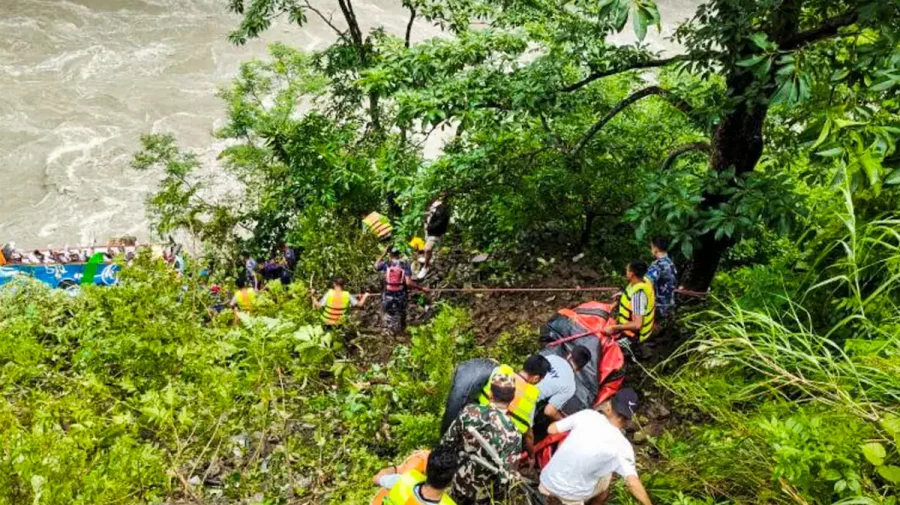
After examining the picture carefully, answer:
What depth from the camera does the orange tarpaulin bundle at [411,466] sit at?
346 centimetres

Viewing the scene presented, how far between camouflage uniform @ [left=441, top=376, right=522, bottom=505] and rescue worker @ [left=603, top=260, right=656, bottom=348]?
172cm

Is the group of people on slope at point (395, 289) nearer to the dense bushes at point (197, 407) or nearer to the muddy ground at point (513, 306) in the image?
the muddy ground at point (513, 306)

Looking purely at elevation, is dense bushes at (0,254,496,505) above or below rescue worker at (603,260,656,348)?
below

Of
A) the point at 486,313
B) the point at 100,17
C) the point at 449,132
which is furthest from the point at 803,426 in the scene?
the point at 100,17

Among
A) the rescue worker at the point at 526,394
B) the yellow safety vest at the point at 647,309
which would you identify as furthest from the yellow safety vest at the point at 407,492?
the yellow safety vest at the point at 647,309

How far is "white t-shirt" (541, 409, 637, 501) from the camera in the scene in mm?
3270

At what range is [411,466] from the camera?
370 cm

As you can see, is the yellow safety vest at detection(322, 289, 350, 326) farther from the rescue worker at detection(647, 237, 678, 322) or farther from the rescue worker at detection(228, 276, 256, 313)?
the rescue worker at detection(647, 237, 678, 322)

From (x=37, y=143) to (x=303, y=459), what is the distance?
18.7m

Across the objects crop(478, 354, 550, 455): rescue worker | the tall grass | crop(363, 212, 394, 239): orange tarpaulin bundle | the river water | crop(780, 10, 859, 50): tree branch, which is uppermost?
crop(780, 10, 859, 50): tree branch

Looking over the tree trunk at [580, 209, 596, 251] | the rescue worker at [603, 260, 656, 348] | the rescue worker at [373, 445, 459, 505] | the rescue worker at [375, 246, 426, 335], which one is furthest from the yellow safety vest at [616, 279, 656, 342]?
the rescue worker at [375, 246, 426, 335]

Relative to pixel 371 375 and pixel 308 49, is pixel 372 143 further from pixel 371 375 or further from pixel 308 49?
pixel 308 49

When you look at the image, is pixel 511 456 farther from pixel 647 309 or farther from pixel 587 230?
pixel 587 230

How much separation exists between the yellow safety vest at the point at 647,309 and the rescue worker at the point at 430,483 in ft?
7.04
